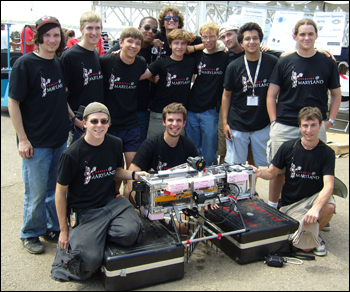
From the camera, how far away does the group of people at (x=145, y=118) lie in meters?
3.06

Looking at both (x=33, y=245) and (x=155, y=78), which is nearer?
(x=33, y=245)

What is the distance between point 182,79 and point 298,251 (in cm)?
247

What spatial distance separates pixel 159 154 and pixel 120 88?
0.98 metres

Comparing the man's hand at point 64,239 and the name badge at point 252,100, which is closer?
the man's hand at point 64,239

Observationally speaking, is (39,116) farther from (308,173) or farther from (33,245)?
(308,173)

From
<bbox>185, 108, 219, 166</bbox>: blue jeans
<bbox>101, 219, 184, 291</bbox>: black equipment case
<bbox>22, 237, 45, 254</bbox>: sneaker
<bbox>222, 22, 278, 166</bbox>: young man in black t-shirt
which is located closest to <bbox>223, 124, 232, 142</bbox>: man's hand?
<bbox>222, 22, 278, 166</bbox>: young man in black t-shirt

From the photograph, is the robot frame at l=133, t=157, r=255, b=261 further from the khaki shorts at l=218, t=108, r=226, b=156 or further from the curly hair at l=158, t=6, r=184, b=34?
the curly hair at l=158, t=6, r=184, b=34

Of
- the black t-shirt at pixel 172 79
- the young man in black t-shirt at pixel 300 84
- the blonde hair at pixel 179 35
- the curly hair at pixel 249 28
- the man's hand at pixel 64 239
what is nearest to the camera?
the man's hand at pixel 64 239

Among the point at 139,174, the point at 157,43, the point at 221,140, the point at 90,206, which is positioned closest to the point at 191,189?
the point at 139,174

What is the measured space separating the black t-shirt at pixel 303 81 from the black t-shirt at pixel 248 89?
0.67 ft

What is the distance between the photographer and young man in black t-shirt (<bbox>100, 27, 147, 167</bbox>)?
3.91 metres

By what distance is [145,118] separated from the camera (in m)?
4.74

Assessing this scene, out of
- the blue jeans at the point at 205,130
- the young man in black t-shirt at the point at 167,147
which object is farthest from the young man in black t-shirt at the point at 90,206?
the blue jeans at the point at 205,130

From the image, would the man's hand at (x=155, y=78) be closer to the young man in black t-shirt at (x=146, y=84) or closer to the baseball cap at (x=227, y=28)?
the young man in black t-shirt at (x=146, y=84)
